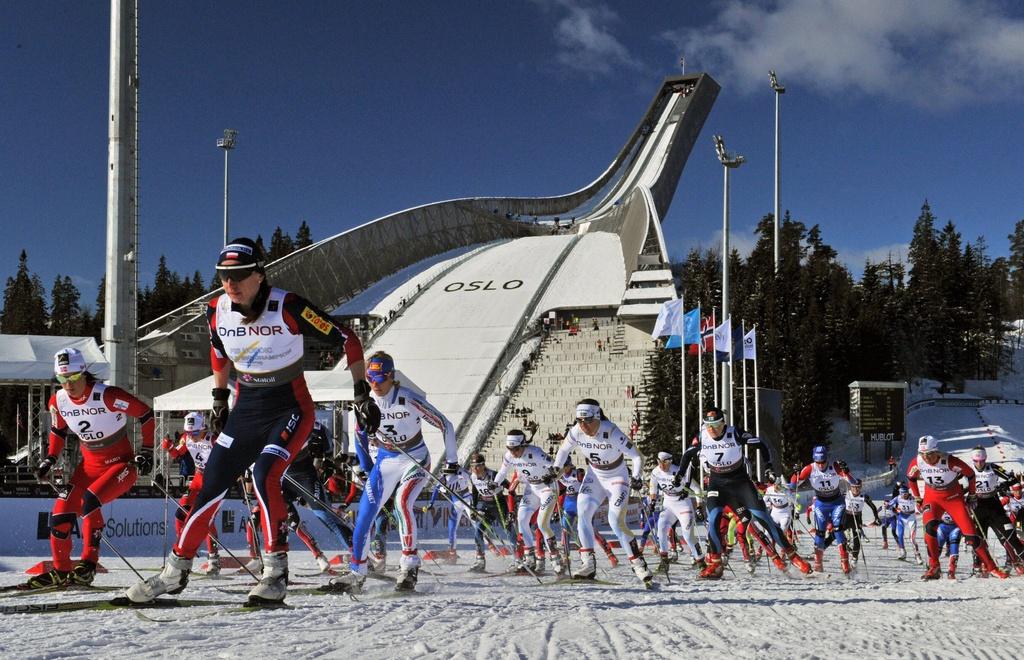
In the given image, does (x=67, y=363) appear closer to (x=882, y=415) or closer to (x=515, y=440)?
(x=515, y=440)

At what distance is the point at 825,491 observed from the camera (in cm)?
1745

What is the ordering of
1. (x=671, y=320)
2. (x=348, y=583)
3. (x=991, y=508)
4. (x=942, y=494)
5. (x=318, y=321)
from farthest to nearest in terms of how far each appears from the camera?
1. (x=671, y=320)
2. (x=991, y=508)
3. (x=942, y=494)
4. (x=348, y=583)
5. (x=318, y=321)

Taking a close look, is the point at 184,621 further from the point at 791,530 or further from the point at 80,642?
the point at 791,530

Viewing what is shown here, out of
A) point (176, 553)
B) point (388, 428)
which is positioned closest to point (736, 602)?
point (388, 428)

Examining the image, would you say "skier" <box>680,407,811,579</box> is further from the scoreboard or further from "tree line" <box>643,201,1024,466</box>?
the scoreboard

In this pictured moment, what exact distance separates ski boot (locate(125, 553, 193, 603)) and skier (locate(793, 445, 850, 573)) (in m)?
12.0

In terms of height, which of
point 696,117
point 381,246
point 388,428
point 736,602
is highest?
point 696,117

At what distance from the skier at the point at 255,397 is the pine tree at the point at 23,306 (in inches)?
3716

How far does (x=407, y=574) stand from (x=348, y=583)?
571 millimetres

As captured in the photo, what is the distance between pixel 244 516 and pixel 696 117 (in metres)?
116

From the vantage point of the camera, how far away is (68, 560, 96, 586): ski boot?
9.18m

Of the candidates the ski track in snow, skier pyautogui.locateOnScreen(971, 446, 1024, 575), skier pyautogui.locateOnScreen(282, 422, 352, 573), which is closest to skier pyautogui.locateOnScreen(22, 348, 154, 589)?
the ski track in snow

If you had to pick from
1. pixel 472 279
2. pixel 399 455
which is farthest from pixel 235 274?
pixel 472 279

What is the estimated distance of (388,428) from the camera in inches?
393
